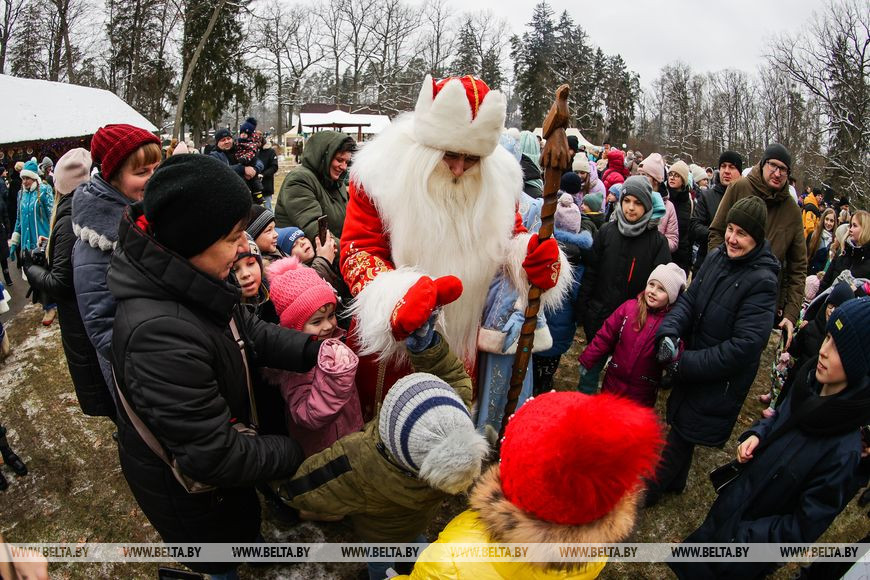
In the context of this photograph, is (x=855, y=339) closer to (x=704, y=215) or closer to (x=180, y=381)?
(x=180, y=381)

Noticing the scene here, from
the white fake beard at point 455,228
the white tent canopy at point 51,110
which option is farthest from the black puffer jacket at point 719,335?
the white tent canopy at point 51,110

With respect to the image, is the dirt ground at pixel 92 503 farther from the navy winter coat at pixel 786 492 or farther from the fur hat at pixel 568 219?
the fur hat at pixel 568 219

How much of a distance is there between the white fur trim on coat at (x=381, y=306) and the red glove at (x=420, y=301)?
0.16ft

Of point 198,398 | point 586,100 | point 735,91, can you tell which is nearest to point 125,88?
point 198,398

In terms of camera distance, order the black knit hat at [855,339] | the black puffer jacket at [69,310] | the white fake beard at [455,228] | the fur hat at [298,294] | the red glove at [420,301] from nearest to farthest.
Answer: the red glove at [420,301], the black knit hat at [855,339], the white fake beard at [455,228], the fur hat at [298,294], the black puffer jacket at [69,310]

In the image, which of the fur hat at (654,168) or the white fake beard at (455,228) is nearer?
the white fake beard at (455,228)

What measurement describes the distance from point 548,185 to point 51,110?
63.5 feet

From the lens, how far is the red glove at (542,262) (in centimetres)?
213

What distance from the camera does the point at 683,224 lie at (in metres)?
6.09

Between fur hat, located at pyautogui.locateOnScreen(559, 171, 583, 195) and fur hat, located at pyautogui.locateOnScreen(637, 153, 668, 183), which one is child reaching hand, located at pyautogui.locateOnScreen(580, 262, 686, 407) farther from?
fur hat, located at pyautogui.locateOnScreen(637, 153, 668, 183)

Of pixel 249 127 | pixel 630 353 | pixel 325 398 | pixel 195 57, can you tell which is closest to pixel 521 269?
pixel 325 398

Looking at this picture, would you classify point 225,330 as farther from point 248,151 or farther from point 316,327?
point 248,151

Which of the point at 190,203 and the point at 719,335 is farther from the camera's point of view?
the point at 719,335

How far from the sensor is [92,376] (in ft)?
8.87
